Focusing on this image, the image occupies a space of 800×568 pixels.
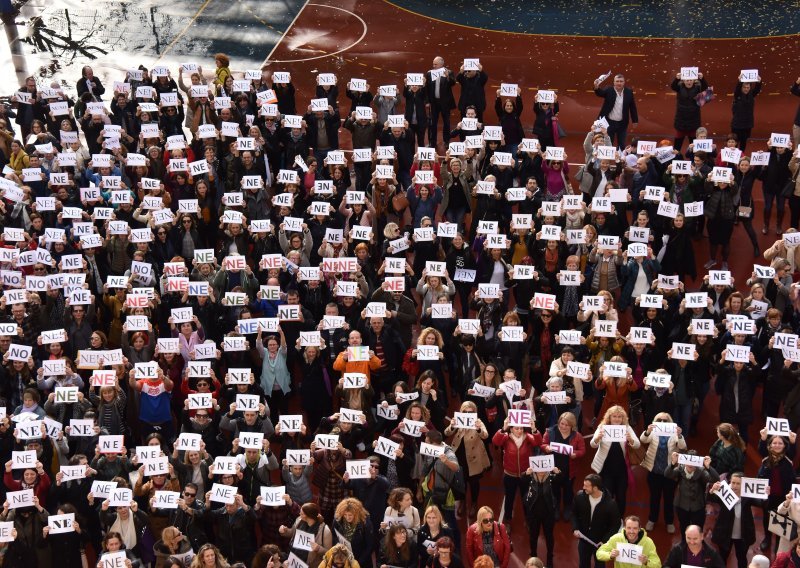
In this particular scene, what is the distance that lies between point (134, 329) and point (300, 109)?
1257cm

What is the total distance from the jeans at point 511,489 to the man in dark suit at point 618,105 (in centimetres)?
1011

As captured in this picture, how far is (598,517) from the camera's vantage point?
50.7 feet

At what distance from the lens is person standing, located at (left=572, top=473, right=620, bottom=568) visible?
15375 millimetres

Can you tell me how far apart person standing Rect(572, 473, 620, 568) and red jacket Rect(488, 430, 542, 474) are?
3.66ft

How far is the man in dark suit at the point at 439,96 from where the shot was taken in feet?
84.2

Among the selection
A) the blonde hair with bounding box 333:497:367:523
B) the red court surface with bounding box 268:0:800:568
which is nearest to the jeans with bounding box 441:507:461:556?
the blonde hair with bounding box 333:497:367:523

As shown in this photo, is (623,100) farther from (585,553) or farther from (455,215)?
(585,553)

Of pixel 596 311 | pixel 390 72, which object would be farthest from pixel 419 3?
pixel 596 311

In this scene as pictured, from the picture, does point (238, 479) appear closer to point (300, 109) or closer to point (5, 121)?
point (5, 121)

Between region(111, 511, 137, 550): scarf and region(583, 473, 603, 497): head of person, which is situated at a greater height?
region(583, 473, 603, 497): head of person

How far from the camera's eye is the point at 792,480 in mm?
15984

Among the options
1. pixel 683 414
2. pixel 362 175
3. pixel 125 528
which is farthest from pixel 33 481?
pixel 362 175

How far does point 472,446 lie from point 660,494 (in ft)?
8.58

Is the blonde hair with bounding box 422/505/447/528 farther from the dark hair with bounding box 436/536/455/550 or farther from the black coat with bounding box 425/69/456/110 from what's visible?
the black coat with bounding box 425/69/456/110
